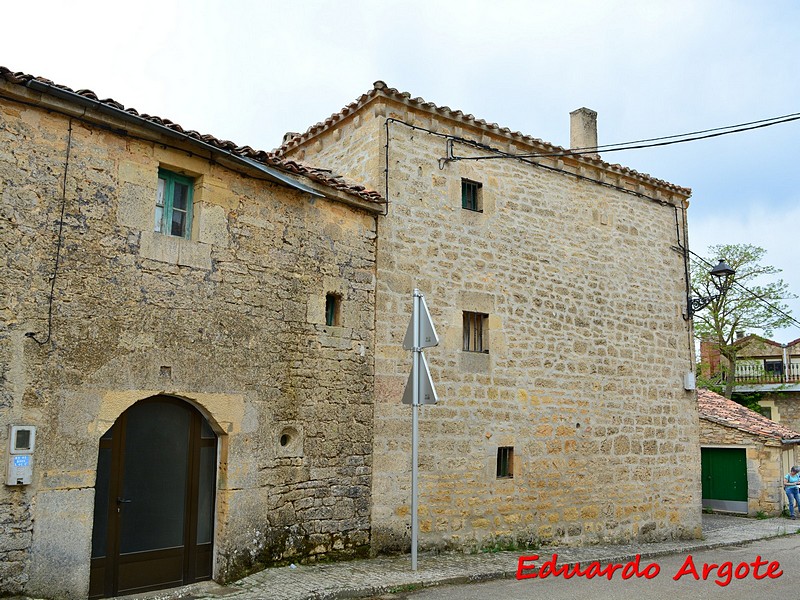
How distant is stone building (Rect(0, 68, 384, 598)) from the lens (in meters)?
5.72

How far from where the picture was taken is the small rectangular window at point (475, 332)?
31.2 ft

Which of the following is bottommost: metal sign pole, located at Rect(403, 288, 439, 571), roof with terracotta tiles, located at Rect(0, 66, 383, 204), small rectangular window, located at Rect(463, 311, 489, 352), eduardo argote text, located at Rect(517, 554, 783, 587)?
eduardo argote text, located at Rect(517, 554, 783, 587)

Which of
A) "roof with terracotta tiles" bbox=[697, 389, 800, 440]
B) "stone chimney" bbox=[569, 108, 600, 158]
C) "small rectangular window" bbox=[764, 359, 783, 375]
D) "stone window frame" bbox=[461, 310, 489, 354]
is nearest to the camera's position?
"stone window frame" bbox=[461, 310, 489, 354]

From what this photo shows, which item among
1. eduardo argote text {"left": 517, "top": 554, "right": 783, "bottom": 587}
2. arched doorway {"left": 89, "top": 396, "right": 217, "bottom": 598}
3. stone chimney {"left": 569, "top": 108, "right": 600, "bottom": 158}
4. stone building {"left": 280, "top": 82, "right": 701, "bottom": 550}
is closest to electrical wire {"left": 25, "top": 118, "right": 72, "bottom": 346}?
arched doorway {"left": 89, "top": 396, "right": 217, "bottom": 598}

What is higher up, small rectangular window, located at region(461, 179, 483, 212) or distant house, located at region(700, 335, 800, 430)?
small rectangular window, located at region(461, 179, 483, 212)

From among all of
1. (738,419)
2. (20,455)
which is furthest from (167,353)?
(738,419)

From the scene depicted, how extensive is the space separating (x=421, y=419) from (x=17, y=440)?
4596 mm

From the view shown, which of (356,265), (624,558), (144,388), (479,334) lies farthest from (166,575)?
(624,558)

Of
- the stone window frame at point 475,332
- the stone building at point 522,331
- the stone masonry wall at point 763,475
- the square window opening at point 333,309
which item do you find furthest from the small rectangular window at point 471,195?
the stone masonry wall at point 763,475

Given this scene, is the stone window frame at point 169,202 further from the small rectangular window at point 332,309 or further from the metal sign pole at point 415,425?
the metal sign pole at point 415,425

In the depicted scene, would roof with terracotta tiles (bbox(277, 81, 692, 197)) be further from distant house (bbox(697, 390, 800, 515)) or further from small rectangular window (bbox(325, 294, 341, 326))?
distant house (bbox(697, 390, 800, 515))

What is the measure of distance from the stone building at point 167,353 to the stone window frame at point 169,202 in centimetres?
2

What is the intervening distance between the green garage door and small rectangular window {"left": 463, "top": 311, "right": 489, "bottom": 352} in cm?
1141

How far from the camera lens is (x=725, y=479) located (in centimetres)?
1786
